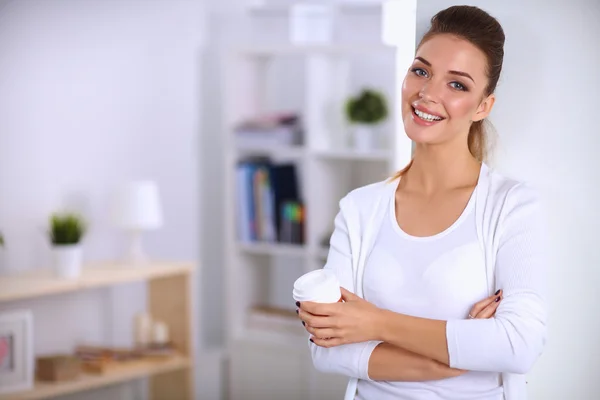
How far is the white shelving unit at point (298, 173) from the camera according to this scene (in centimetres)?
377

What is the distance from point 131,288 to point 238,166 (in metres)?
0.77

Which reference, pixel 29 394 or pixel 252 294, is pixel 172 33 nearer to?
pixel 252 294

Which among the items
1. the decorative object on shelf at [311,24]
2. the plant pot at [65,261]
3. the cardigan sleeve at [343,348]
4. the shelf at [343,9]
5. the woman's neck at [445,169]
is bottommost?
the plant pot at [65,261]

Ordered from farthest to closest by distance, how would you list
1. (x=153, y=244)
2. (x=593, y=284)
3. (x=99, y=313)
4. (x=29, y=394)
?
(x=153, y=244) → (x=99, y=313) → (x=29, y=394) → (x=593, y=284)

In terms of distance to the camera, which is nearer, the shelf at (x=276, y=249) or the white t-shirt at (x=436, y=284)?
the white t-shirt at (x=436, y=284)

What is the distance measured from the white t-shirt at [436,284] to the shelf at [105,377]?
6.39 feet

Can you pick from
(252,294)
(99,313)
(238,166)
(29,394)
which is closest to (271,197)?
(238,166)

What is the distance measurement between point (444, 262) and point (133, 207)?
2.20 m

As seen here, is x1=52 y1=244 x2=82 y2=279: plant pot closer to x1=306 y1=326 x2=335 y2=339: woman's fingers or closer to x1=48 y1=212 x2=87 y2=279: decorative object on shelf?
x1=48 y1=212 x2=87 y2=279: decorative object on shelf

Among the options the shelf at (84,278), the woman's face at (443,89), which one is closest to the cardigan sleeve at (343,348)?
the woman's face at (443,89)

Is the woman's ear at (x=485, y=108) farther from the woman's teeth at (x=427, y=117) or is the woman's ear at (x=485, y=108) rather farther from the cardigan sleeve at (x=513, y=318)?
the cardigan sleeve at (x=513, y=318)

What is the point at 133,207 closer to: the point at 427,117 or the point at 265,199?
the point at 265,199

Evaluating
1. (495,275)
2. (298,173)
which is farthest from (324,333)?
(298,173)

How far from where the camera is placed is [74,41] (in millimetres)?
3643
